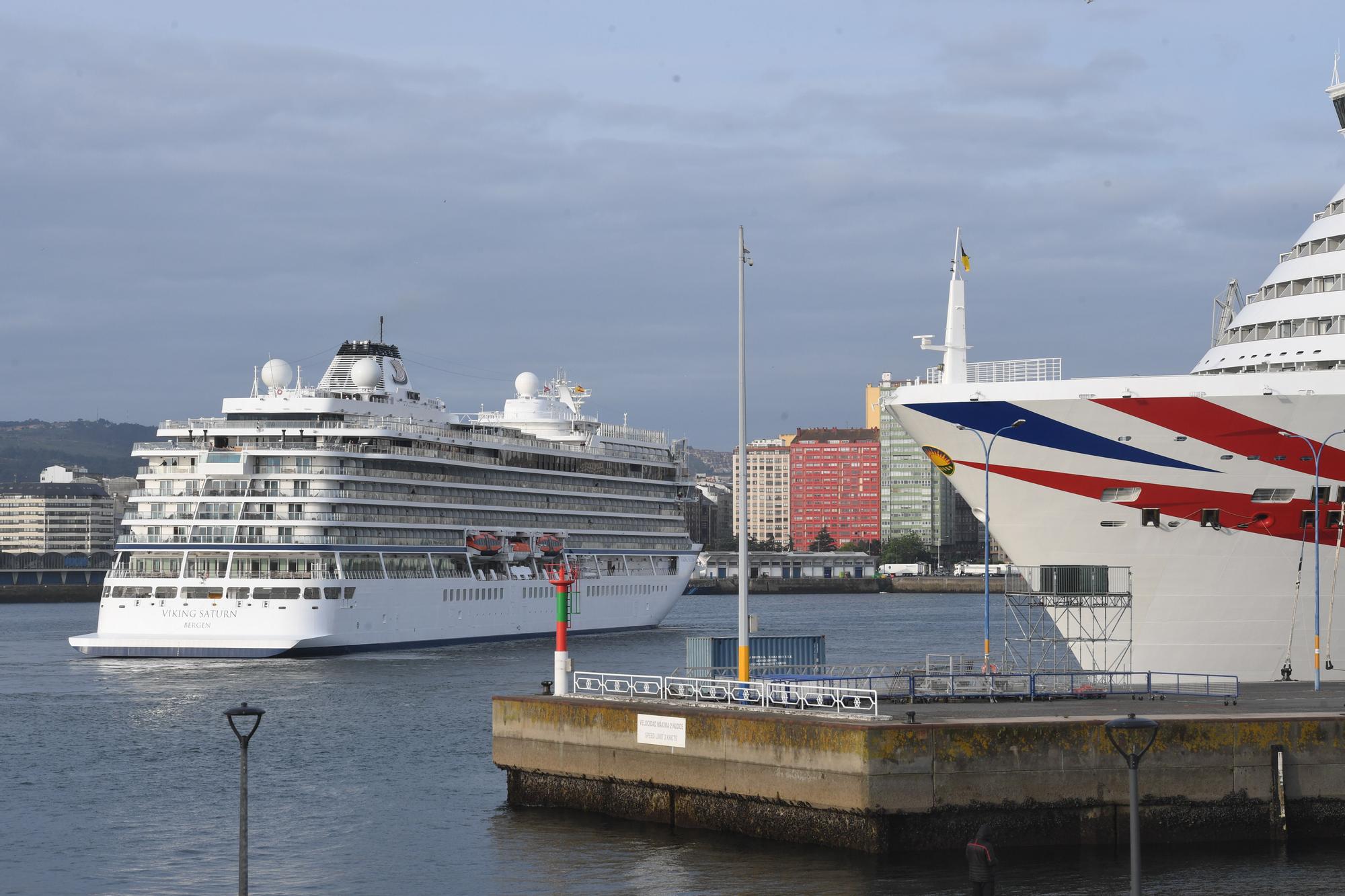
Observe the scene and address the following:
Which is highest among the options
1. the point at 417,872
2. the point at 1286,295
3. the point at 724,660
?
the point at 1286,295

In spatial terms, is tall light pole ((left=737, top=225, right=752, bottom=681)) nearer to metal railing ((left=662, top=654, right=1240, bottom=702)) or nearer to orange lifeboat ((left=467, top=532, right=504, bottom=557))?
metal railing ((left=662, top=654, right=1240, bottom=702))

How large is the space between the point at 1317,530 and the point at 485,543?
178 feet

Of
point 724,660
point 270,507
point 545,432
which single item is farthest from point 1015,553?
point 545,432

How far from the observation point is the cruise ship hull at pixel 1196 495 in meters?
33.1

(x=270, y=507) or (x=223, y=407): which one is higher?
(x=223, y=407)

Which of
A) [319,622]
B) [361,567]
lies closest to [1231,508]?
[319,622]

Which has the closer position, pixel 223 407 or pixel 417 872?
pixel 417 872

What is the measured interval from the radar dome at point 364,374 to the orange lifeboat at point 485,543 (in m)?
8.80

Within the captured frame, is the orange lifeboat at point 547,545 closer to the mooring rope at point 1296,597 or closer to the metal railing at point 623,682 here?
the metal railing at point 623,682

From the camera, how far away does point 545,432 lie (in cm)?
9600

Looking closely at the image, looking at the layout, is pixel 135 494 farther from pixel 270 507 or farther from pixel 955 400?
pixel 955 400

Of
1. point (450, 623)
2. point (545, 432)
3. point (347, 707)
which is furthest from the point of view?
point (545, 432)

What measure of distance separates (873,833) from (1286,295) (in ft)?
60.4

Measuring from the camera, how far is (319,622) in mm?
69000
